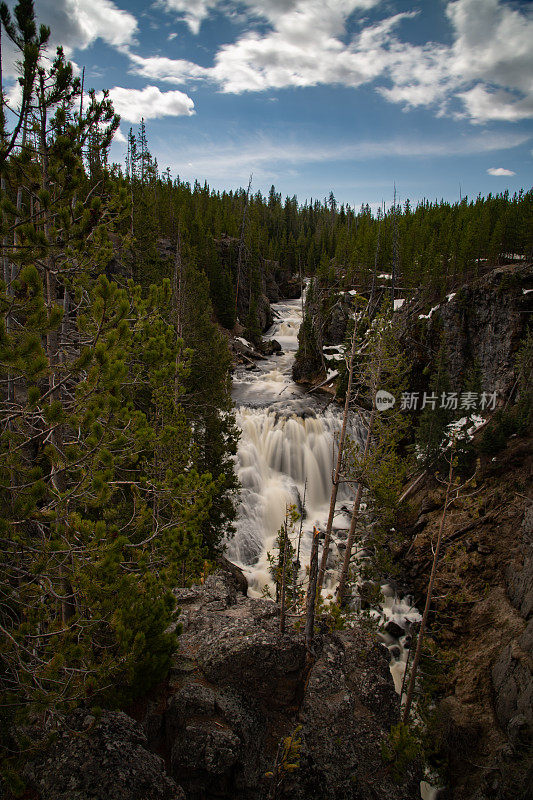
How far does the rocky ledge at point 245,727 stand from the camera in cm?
486

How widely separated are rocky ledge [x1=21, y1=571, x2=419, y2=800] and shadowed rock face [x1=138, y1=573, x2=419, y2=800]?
0.02 metres

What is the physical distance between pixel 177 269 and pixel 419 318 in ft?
78.1

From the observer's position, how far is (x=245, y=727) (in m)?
6.79

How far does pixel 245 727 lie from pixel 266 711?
64 cm

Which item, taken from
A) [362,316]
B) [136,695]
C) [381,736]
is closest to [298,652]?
[381,736]

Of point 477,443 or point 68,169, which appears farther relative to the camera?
point 477,443

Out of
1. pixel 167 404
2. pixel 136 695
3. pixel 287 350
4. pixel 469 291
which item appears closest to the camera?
pixel 136 695

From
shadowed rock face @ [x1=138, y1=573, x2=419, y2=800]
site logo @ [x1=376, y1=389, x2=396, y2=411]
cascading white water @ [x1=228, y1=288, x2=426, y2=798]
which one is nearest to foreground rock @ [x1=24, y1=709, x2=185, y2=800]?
shadowed rock face @ [x1=138, y1=573, x2=419, y2=800]

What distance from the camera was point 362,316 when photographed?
37.8ft

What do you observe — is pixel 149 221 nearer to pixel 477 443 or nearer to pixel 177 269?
pixel 177 269

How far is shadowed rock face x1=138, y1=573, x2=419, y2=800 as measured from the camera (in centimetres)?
619

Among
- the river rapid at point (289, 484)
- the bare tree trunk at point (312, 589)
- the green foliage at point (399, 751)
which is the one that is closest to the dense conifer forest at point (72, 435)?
the bare tree trunk at point (312, 589)

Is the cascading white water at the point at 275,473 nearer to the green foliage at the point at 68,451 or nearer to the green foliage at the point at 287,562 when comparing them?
the green foliage at the point at 287,562

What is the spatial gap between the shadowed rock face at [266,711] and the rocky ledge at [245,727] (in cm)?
2
